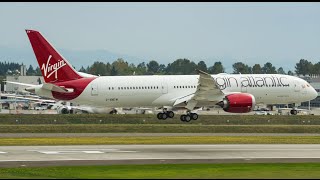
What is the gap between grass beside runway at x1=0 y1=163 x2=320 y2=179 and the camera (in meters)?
28.4

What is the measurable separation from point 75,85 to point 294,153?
99.8 ft

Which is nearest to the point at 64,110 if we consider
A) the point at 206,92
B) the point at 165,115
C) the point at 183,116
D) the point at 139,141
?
the point at 165,115

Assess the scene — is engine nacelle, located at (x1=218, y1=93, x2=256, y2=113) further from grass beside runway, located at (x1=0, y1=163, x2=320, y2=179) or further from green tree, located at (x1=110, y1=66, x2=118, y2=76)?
green tree, located at (x1=110, y1=66, x2=118, y2=76)

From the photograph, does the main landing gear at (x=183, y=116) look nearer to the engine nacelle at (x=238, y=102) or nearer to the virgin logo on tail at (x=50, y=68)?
the engine nacelle at (x=238, y=102)

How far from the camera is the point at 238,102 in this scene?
205 ft

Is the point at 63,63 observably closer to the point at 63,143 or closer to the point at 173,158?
the point at 63,143

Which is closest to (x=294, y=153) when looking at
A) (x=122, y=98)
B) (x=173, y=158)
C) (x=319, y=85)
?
(x=173, y=158)

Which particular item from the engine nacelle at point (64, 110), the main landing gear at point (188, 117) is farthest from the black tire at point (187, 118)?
the engine nacelle at point (64, 110)

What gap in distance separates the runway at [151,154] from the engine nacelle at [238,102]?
685 inches

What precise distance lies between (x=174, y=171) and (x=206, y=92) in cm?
3443

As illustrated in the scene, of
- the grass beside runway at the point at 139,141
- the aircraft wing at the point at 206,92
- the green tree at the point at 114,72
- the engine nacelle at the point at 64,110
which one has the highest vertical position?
the green tree at the point at 114,72

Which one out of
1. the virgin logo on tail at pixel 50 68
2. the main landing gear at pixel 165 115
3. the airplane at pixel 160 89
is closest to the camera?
the airplane at pixel 160 89

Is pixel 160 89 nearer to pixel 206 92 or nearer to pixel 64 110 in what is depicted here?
pixel 206 92

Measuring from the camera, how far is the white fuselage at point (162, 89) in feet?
220
